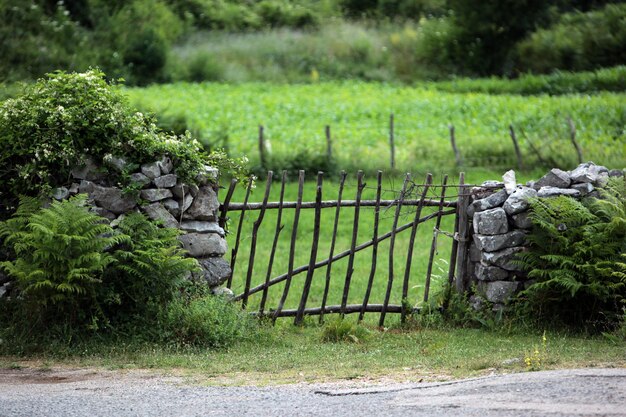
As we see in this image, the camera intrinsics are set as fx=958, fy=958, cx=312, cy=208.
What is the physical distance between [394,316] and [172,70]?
2777 centimetres

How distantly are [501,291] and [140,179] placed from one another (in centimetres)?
410

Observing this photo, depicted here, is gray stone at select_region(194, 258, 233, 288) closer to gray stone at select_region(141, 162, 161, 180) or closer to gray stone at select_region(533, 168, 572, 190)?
gray stone at select_region(141, 162, 161, 180)

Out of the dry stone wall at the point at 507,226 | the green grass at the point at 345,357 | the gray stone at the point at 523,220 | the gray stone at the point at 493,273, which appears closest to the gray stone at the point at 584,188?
the dry stone wall at the point at 507,226

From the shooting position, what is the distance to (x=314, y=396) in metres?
7.46

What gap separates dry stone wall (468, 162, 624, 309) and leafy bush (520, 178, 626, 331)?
0.51ft

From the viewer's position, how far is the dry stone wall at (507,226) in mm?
10500

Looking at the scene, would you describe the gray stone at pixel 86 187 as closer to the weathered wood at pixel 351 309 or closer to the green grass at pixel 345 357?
the green grass at pixel 345 357

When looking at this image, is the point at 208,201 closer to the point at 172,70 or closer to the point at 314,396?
the point at 314,396

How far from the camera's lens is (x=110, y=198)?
996 centimetres

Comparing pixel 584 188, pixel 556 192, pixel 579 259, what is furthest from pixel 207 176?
pixel 584 188

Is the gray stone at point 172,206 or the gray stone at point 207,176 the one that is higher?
the gray stone at point 207,176

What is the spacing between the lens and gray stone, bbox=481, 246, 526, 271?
34.4ft

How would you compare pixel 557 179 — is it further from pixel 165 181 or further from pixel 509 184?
pixel 165 181

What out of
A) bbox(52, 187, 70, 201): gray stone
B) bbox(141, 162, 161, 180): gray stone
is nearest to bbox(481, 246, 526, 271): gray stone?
bbox(141, 162, 161, 180): gray stone
